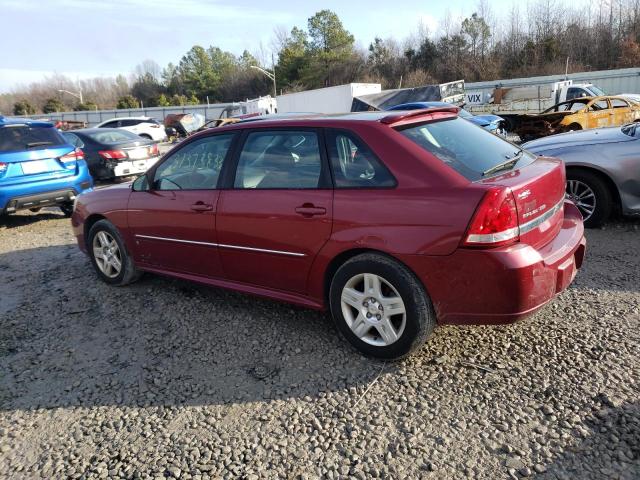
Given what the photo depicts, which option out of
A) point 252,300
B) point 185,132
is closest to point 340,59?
point 185,132

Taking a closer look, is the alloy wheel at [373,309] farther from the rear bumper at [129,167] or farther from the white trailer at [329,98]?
the white trailer at [329,98]

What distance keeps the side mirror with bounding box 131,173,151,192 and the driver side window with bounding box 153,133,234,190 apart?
0.41 ft

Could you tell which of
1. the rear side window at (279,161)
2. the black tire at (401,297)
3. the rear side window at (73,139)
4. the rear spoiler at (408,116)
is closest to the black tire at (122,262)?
the rear side window at (279,161)

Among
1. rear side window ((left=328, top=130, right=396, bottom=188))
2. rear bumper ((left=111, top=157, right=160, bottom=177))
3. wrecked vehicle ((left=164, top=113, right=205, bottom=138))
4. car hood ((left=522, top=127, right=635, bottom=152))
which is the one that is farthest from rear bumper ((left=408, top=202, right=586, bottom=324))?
wrecked vehicle ((left=164, top=113, right=205, bottom=138))

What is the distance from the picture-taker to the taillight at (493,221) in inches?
103

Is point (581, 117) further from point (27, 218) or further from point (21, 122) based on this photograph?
point (27, 218)

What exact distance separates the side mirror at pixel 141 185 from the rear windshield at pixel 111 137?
6.94m

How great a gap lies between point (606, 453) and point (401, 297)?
125 cm

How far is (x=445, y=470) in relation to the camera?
2256 mm

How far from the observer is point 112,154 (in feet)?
34.1

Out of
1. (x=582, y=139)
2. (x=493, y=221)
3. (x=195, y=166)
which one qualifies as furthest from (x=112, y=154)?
(x=493, y=221)

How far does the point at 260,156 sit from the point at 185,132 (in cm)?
2568

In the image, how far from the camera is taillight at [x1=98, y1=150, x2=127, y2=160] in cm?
1039

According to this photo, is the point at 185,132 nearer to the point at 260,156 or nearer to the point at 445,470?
the point at 260,156
